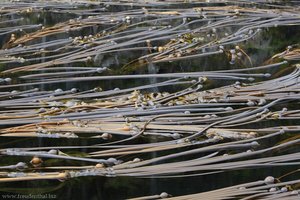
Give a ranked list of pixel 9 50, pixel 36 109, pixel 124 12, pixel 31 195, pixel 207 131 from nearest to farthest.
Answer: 1. pixel 31 195
2. pixel 207 131
3. pixel 36 109
4. pixel 9 50
5. pixel 124 12

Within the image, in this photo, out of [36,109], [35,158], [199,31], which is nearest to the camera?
[35,158]

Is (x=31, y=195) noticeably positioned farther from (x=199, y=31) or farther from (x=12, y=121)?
(x=199, y=31)

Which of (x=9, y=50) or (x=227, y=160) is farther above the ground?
(x=9, y=50)

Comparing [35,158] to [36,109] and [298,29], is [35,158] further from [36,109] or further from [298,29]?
[298,29]

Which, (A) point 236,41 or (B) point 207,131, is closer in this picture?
(B) point 207,131

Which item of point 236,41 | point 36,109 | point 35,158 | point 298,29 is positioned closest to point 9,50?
point 36,109

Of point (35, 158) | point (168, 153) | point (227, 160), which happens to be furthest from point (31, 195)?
point (227, 160)
